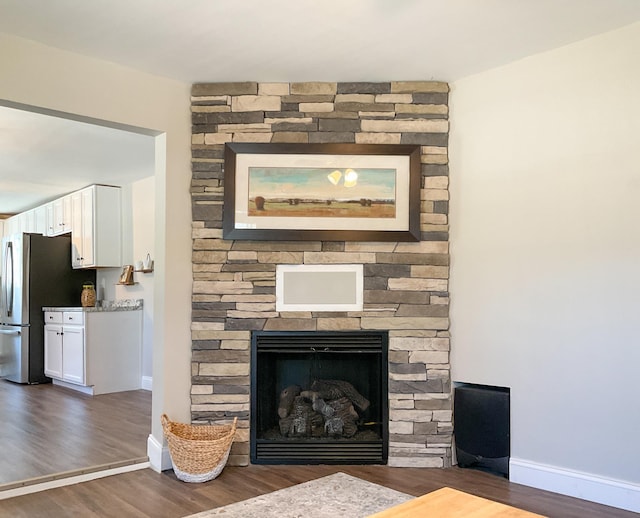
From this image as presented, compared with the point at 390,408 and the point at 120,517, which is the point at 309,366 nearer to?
the point at 390,408

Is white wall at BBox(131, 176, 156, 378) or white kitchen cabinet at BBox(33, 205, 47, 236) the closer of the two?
white wall at BBox(131, 176, 156, 378)

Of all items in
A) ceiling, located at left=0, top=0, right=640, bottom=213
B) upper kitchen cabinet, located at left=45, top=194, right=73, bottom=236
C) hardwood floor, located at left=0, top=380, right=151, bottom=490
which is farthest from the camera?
upper kitchen cabinet, located at left=45, top=194, right=73, bottom=236

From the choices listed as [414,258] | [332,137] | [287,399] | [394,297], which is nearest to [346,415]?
[287,399]

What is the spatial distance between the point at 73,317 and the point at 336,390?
144 inches

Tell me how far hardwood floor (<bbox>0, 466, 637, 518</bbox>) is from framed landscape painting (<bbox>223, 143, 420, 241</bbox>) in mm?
1370

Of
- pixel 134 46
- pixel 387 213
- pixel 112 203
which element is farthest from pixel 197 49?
pixel 112 203

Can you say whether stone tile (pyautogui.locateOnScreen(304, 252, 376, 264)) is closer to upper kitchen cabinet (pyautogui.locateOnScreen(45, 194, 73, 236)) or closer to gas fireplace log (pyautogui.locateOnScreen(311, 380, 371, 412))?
gas fireplace log (pyautogui.locateOnScreen(311, 380, 371, 412))

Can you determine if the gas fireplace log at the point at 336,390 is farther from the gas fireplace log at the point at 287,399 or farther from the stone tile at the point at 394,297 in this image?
the stone tile at the point at 394,297

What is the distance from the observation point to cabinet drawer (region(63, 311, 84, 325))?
5934 millimetres

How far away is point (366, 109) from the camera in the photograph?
3.52 metres

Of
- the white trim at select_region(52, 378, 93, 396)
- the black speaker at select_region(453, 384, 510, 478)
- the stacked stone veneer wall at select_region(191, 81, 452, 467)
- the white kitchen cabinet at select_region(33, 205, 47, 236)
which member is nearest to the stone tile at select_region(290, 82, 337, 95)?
the stacked stone veneer wall at select_region(191, 81, 452, 467)

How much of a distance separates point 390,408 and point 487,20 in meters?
→ 2.20

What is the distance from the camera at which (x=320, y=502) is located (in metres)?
2.79

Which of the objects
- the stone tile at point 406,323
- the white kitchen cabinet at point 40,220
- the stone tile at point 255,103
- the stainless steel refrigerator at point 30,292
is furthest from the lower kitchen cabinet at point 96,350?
the stone tile at point 406,323
